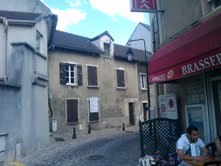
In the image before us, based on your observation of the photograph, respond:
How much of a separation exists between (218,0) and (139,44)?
93.3 feet

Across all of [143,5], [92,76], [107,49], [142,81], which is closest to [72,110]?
[92,76]

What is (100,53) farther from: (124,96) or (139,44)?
(139,44)

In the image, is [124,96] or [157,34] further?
[124,96]

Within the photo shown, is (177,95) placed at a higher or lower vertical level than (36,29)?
lower

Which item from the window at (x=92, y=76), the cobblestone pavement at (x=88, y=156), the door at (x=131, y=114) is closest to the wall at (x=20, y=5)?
the window at (x=92, y=76)

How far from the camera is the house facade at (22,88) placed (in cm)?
1048

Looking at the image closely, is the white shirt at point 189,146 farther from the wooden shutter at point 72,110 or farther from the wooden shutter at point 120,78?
the wooden shutter at point 120,78

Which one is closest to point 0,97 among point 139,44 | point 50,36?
point 50,36

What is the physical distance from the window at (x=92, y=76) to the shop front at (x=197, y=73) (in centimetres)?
1476

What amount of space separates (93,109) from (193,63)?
17.9 meters

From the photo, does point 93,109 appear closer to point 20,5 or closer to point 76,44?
point 76,44

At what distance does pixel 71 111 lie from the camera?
21.8 m

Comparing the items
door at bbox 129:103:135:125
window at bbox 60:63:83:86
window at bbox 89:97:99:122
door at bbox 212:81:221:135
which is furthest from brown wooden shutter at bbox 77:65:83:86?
door at bbox 212:81:221:135

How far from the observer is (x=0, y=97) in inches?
392
